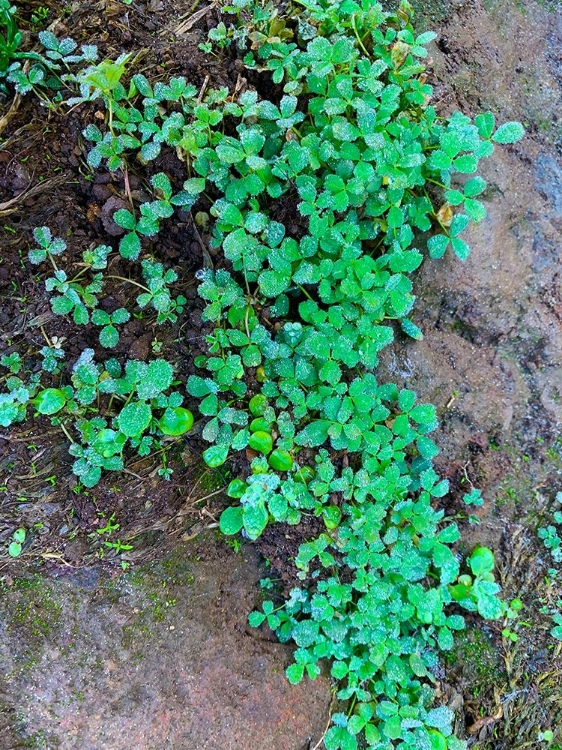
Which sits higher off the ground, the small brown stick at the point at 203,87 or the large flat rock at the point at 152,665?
the small brown stick at the point at 203,87

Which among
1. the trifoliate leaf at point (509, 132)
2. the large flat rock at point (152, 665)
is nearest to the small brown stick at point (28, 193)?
the large flat rock at point (152, 665)

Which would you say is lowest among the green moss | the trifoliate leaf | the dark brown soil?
the green moss

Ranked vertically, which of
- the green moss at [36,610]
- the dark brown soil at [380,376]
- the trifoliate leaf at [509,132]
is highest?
the trifoliate leaf at [509,132]

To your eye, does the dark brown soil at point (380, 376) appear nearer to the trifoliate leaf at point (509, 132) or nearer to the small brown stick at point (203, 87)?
the small brown stick at point (203, 87)

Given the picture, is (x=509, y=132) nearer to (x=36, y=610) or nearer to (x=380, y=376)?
(x=380, y=376)

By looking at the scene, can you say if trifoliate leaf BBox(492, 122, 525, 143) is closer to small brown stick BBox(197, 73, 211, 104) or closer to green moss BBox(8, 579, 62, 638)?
small brown stick BBox(197, 73, 211, 104)

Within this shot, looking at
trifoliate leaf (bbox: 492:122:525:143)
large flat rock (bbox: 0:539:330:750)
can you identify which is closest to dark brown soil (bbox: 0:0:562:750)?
large flat rock (bbox: 0:539:330:750)

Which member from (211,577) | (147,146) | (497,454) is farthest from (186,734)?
(147,146)

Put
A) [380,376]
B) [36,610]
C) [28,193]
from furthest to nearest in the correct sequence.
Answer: [380,376] < [36,610] < [28,193]

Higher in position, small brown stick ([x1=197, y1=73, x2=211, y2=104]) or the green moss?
small brown stick ([x1=197, y1=73, x2=211, y2=104])

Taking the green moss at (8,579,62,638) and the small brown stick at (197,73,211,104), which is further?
the green moss at (8,579,62,638)

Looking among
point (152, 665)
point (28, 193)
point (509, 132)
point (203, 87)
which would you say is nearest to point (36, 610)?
point (152, 665)
